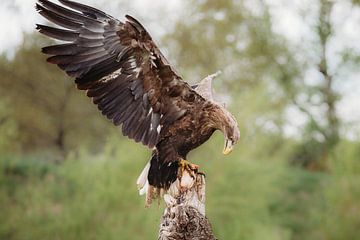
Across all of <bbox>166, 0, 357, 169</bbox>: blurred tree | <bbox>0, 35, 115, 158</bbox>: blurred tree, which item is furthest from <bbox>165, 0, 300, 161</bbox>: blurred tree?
<bbox>0, 35, 115, 158</bbox>: blurred tree

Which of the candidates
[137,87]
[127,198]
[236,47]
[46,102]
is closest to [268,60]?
[236,47]

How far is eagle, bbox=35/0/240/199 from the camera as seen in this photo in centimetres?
487

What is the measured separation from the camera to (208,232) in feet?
15.8

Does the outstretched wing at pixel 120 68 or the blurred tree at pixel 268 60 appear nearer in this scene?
the outstretched wing at pixel 120 68

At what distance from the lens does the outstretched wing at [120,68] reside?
16.0 feet

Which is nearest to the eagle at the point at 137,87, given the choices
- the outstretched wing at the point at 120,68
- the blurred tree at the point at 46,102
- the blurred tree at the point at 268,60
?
the outstretched wing at the point at 120,68

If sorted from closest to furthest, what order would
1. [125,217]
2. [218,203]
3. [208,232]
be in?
[208,232]
[125,217]
[218,203]

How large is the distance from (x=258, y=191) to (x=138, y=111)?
36.8 feet

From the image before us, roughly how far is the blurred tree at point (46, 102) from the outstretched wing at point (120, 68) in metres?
18.0

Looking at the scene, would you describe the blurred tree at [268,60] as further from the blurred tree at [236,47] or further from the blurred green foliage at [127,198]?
the blurred green foliage at [127,198]

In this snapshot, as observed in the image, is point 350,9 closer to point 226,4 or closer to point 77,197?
point 226,4

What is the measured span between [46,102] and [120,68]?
1917cm

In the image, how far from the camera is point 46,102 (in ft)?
77.8

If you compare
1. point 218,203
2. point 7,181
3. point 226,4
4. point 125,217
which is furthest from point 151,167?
point 226,4
